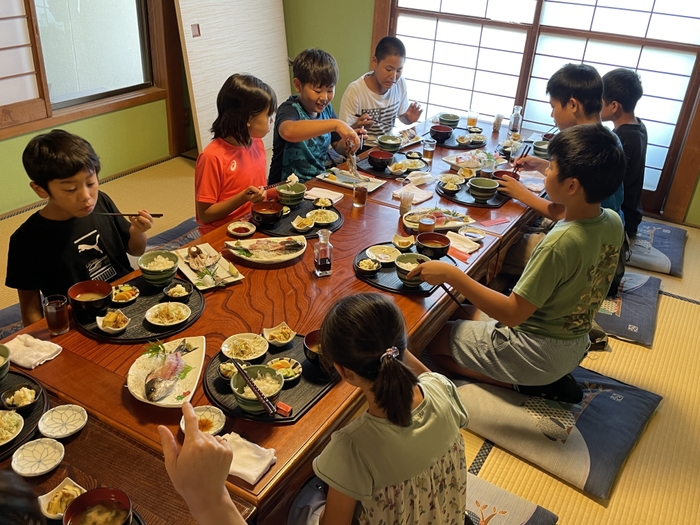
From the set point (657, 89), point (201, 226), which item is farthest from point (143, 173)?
point (657, 89)

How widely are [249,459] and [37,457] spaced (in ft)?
1.67

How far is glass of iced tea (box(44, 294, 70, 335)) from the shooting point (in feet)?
5.90

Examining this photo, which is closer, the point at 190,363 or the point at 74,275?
the point at 190,363

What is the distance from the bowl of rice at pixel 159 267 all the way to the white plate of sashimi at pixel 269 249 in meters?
0.27

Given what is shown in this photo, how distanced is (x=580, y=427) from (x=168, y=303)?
1788 millimetres

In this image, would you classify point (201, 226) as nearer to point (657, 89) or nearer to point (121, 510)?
point (121, 510)

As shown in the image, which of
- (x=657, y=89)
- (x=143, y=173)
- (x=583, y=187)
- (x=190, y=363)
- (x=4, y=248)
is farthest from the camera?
(x=143, y=173)

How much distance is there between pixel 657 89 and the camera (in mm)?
4766

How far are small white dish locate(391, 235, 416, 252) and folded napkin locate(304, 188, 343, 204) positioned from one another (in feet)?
1.64

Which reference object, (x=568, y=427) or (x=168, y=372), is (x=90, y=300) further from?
(x=568, y=427)

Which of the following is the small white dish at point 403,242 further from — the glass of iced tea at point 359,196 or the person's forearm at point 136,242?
the person's forearm at point 136,242

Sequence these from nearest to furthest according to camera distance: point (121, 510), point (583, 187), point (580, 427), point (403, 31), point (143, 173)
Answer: point (121, 510)
point (583, 187)
point (580, 427)
point (143, 173)
point (403, 31)

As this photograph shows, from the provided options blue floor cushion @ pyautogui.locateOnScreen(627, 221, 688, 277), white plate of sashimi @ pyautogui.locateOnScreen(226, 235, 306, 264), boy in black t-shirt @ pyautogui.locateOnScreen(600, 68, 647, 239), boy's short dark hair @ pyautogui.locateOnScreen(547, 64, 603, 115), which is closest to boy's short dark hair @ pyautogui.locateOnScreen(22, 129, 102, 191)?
white plate of sashimi @ pyautogui.locateOnScreen(226, 235, 306, 264)

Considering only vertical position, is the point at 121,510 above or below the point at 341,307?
below
